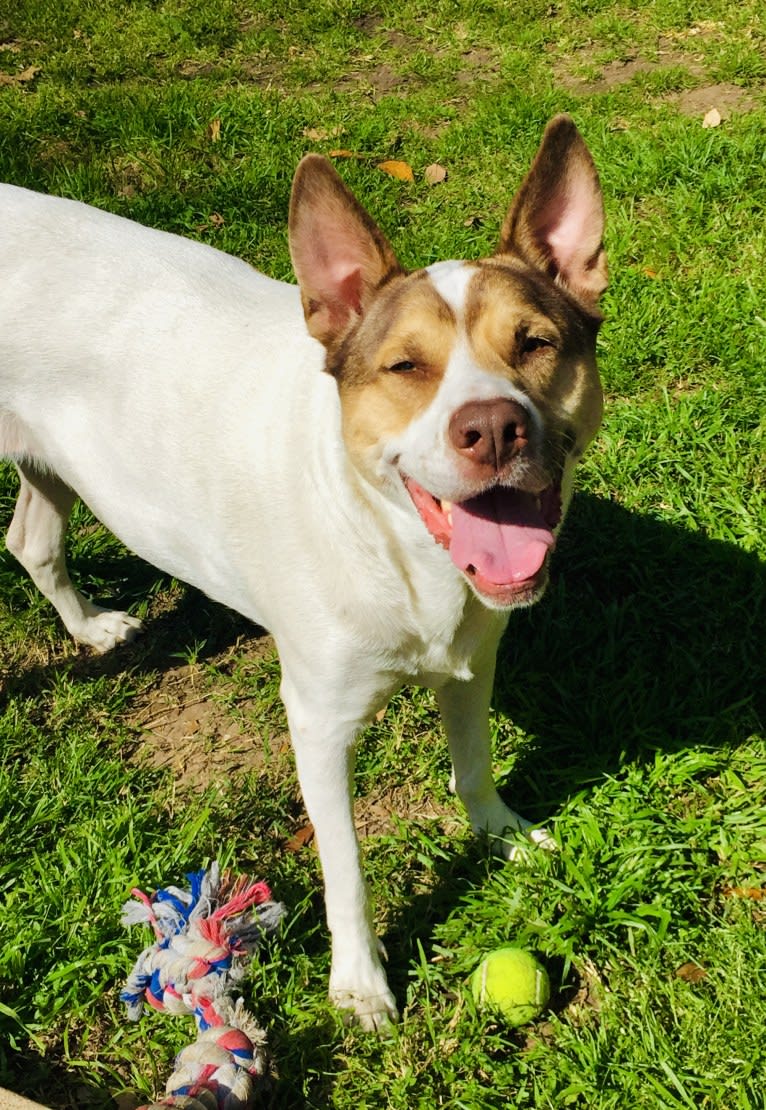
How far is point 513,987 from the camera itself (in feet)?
9.41

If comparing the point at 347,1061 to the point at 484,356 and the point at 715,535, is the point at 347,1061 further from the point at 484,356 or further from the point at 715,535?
the point at 715,535

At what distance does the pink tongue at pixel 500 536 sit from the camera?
249cm

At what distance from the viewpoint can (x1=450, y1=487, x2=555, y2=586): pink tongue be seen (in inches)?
98.1

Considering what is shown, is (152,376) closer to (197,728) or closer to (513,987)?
(197,728)

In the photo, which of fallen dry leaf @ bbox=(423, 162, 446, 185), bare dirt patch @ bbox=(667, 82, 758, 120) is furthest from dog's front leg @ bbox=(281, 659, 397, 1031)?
bare dirt patch @ bbox=(667, 82, 758, 120)

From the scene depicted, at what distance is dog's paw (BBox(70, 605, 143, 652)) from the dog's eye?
236 centimetres

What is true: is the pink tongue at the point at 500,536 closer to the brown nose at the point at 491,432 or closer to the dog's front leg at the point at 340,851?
the brown nose at the point at 491,432

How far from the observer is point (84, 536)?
4730 millimetres

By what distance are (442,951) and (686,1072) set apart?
75cm

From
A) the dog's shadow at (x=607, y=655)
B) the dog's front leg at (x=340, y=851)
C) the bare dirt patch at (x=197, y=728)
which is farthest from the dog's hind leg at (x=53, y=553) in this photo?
the dog's front leg at (x=340, y=851)

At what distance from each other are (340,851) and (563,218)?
184 centimetres

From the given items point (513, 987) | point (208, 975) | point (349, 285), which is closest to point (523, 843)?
point (513, 987)

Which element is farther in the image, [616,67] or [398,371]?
[616,67]

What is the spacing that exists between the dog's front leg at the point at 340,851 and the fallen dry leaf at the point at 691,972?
2.66 ft
